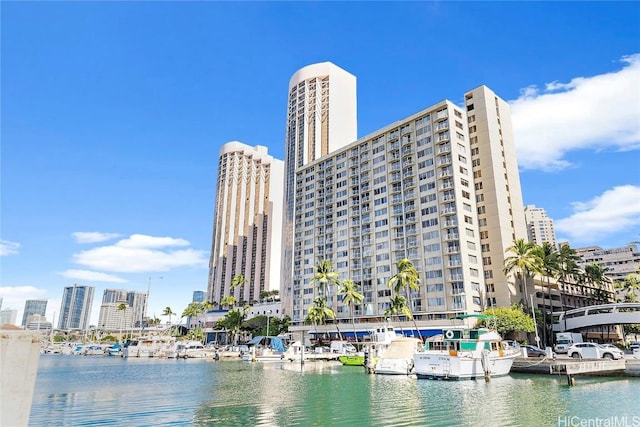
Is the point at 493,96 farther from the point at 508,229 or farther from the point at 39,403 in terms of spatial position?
the point at 39,403

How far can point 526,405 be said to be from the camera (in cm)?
2780

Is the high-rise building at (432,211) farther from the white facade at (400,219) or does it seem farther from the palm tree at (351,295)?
the palm tree at (351,295)

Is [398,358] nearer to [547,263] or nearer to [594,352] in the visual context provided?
[594,352]

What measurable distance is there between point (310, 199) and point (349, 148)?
20.1m

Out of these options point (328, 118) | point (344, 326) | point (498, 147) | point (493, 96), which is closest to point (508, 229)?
point (498, 147)

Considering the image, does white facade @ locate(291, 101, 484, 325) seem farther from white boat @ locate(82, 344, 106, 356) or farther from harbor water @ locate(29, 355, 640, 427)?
white boat @ locate(82, 344, 106, 356)

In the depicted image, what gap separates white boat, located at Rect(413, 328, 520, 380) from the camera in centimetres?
4297

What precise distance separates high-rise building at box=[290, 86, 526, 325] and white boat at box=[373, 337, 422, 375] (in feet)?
97.6

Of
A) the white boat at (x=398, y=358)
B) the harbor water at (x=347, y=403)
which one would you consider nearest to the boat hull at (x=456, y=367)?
the harbor water at (x=347, y=403)

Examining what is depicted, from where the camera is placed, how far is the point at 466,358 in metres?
42.9

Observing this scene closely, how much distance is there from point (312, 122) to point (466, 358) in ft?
397

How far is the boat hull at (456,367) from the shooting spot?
1688 inches

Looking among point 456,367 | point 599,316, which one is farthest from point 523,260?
point 456,367

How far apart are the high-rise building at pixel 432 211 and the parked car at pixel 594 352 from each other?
25298 mm
